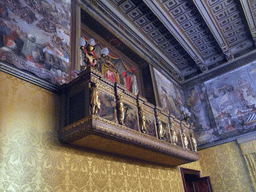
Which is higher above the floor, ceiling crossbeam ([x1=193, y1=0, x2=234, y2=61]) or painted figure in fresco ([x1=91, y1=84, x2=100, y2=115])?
ceiling crossbeam ([x1=193, y1=0, x2=234, y2=61])

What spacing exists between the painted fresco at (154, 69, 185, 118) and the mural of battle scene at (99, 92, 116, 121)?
14.4ft

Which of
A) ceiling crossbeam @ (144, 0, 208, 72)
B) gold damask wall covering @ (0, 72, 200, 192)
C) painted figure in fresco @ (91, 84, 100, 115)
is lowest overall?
gold damask wall covering @ (0, 72, 200, 192)

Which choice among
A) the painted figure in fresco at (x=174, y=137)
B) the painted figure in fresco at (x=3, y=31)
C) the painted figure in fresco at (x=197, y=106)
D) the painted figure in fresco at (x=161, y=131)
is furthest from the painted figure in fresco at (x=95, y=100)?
the painted figure in fresco at (x=197, y=106)

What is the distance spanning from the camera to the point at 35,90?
14.1ft

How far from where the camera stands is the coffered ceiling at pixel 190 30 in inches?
332

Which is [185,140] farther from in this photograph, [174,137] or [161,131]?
[161,131]

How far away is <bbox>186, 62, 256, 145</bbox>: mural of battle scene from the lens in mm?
9414

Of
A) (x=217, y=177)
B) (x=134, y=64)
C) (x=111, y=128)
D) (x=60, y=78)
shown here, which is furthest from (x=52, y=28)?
(x=217, y=177)

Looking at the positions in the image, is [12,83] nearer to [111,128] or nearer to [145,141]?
[111,128]

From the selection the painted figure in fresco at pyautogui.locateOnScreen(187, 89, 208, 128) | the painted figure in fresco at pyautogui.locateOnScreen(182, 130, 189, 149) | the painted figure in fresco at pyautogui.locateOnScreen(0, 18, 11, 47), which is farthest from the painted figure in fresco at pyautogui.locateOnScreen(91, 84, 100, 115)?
the painted figure in fresco at pyautogui.locateOnScreen(187, 89, 208, 128)

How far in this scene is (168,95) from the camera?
9.80 meters

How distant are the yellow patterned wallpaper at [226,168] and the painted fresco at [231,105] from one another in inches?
19.3

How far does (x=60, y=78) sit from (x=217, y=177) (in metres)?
7.52

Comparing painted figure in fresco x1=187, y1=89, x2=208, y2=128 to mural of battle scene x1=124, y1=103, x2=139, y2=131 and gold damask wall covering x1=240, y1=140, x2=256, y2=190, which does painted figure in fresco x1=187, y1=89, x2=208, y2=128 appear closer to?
gold damask wall covering x1=240, y1=140, x2=256, y2=190
